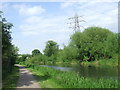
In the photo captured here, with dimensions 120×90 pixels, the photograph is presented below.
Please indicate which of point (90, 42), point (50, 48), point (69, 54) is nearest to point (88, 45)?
point (90, 42)

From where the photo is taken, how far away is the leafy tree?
371 ft

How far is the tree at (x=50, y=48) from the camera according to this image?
113 meters

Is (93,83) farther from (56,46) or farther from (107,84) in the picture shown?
(56,46)

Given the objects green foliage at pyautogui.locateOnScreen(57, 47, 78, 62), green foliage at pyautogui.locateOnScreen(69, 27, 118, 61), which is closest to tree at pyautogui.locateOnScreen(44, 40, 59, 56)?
green foliage at pyautogui.locateOnScreen(57, 47, 78, 62)

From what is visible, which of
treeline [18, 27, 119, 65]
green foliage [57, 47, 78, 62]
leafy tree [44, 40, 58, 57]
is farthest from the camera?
leafy tree [44, 40, 58, 57]

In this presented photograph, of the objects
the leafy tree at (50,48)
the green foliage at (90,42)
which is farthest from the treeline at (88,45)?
the leafy tree at (50,48)

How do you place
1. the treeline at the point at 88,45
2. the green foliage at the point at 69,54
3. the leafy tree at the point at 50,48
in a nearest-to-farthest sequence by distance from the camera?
the treeline at the point at 88,45
the green foliage at the point at 69,54
the leafy tree at the point at 50,48

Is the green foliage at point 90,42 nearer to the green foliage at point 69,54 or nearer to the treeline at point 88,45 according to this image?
the treeline at point 88,45

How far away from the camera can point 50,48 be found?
380 feet

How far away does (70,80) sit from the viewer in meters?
17.3

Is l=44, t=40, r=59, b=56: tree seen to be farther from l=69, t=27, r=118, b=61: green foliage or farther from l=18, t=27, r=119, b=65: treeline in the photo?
l=69, t=27, r=118, b=61: green foliage

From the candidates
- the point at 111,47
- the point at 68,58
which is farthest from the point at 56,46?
the point at 111,47

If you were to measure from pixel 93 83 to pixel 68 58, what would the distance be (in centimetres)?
6267

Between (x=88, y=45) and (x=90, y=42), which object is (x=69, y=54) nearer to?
(x=88, y=45)
